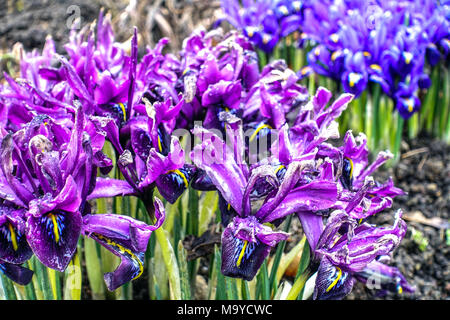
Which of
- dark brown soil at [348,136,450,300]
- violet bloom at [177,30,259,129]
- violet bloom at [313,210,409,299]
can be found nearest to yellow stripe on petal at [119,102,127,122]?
violet bloom at [177,30,259,129]

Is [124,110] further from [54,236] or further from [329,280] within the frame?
[329,280]

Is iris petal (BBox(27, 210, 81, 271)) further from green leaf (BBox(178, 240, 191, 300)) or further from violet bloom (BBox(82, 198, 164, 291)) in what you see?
green leaf (BBox(178, 240, 191, 300))

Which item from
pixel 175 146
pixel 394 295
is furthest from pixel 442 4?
pixel 175 146

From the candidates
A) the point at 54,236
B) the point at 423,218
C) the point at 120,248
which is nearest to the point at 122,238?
the point at 120,248

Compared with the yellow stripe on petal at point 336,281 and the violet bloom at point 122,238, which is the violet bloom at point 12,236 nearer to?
the violet bloom at point 122,238
